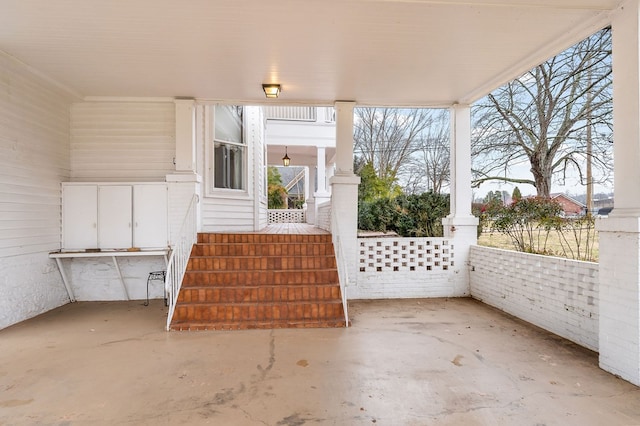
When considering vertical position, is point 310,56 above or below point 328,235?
above

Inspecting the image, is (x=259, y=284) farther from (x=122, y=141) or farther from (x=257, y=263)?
(x=122, y=141)

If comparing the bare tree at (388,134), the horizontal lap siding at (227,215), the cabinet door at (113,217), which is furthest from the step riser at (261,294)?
the bare tree at (388,134)

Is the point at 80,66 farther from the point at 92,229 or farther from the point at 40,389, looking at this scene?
the point at 40,389

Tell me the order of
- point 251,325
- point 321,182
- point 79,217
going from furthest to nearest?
point 321,182 < point 79,217 < point 251,325

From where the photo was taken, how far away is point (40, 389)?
9.37 ft

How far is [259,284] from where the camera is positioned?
5.03 meters

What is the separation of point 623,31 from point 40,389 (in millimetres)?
5776

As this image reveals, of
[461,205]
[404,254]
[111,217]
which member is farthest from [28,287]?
[461,205]

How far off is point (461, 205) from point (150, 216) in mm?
5184

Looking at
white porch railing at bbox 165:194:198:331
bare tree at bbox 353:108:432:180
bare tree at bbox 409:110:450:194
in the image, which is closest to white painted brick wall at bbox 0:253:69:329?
white porch railing at bbox 165:194:198:331

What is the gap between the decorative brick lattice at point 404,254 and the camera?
234 inches

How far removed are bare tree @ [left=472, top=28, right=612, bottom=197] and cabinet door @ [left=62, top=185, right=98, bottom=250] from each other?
820 centimetres

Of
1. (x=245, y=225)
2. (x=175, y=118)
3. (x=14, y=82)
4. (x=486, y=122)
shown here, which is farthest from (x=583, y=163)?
(x=14, y=82)

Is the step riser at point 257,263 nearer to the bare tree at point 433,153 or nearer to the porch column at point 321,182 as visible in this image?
the porch column at point 321,182
